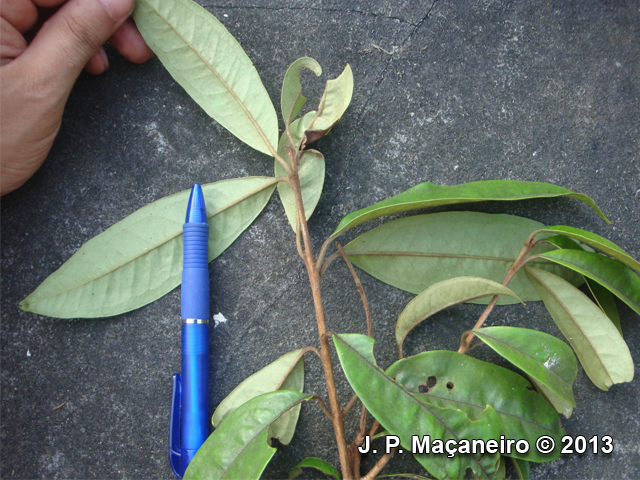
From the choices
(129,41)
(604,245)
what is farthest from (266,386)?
(129,41)

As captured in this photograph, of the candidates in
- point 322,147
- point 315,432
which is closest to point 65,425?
point 315,432

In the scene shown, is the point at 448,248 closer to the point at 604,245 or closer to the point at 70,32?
the point at 604,245

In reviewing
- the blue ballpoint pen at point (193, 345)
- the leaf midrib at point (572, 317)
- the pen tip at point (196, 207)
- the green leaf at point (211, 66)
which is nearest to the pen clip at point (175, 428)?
the blue ballpoint pen at point (193, 345)

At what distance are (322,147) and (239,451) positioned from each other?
71cm

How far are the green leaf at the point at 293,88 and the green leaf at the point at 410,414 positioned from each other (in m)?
0.53

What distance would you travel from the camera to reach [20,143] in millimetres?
985

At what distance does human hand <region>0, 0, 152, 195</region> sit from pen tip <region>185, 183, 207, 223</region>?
14.8 inches

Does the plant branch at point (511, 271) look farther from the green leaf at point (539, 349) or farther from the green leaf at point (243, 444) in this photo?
the green leaf at point (243, 444)

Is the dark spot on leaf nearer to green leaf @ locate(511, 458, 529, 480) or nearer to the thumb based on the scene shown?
green leaf @ locate(511, 458, 529, 480)

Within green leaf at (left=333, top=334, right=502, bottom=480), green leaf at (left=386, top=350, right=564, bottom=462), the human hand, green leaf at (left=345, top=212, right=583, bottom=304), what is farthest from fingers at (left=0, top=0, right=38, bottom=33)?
green leaf at (left=386, top=350, right=564, bottom=462)

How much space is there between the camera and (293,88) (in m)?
0.96

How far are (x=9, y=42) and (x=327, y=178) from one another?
31.4 inches

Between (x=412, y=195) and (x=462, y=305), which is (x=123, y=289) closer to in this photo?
(x=412, y=195)

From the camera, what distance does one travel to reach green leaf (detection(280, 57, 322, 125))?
0.92 metres
